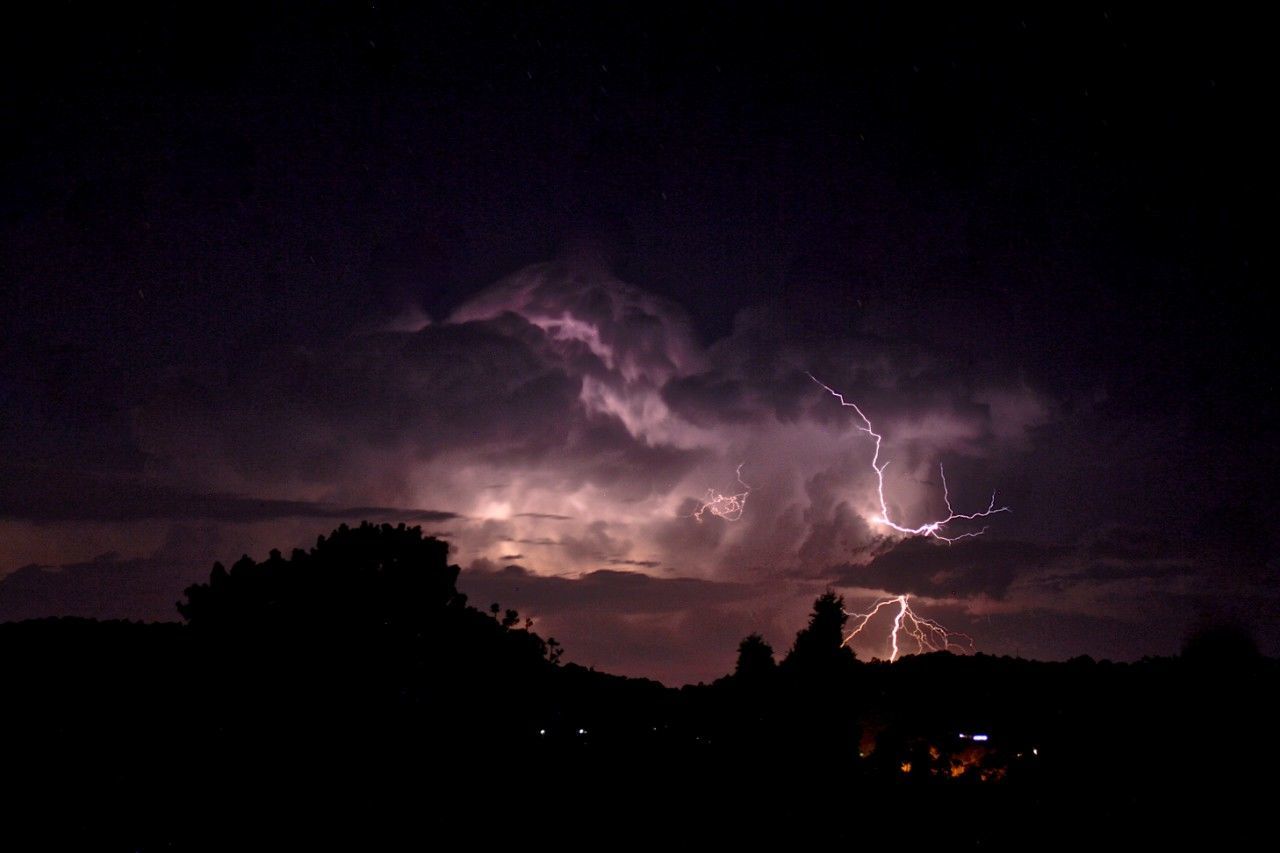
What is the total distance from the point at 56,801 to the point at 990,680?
20.7 metres

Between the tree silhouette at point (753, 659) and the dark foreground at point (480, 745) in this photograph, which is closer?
the dark foreground at point (480, 745)

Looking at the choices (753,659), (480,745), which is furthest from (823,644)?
(480,745)

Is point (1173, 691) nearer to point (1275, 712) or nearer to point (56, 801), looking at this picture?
point (1275, 712)

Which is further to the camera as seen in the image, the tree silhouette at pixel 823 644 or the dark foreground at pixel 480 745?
the tree silhouette at pixel 823 644

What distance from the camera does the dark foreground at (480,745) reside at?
12.3m

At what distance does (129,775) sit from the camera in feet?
44.4

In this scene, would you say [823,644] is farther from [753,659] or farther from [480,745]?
[480,745]

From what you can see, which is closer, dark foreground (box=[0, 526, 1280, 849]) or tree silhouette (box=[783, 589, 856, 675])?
dark foreground (box=[0, 526, 1280, 849])

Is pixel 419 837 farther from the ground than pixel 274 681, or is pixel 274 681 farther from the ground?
pixel 274 681

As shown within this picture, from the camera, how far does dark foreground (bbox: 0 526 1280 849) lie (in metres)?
12.3

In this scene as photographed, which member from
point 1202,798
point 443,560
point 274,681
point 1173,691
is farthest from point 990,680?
point 274,681

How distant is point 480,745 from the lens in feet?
55.3

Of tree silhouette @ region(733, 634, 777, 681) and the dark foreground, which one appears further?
tree silhouette @ region(733, 634, 777, 681)

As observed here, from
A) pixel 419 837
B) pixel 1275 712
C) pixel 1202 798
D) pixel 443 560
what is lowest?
pixel 419 837
